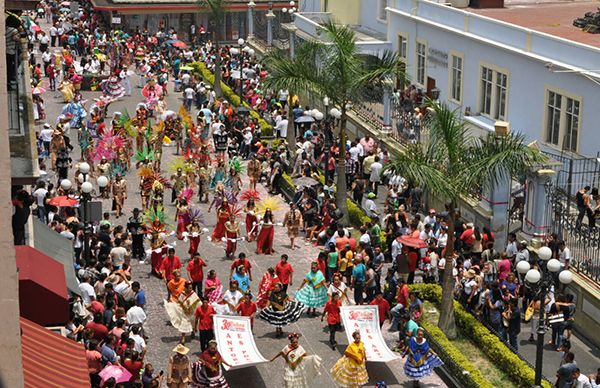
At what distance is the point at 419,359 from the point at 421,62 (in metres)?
24.1

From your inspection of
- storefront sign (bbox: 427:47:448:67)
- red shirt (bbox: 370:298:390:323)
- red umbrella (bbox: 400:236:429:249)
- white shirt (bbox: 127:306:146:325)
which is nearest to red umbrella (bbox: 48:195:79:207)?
white shirt (bbox: 127:306:146:325)

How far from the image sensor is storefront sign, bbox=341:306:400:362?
23797 millimetres

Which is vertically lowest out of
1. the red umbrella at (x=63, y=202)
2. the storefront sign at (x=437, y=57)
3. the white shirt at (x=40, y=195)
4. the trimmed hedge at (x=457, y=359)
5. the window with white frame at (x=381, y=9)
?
the trimmed hedge at (x=457, y=359)

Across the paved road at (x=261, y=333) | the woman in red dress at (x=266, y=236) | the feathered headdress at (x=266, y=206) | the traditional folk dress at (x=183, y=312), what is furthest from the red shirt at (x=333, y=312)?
the feathered headdress at (x=266, y=206)

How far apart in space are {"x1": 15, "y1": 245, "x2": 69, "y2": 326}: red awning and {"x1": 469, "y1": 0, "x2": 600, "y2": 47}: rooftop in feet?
67.4

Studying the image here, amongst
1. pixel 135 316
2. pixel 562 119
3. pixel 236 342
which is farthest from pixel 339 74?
pixel 236 342

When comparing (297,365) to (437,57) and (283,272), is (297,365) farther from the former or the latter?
(437,57)

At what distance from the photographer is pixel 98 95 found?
2078 inches

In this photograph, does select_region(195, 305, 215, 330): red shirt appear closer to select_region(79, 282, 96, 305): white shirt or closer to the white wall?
select_region(79, 282, 96, 305): white shirt

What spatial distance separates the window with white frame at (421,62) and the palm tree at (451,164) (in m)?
19.6

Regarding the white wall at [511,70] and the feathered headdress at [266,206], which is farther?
the white wall at [511,70]

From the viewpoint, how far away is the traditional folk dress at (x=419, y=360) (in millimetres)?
22984

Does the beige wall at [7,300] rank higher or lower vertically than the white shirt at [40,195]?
higher

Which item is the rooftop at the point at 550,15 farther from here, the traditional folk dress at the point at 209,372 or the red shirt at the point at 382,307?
the traditional folk dress at the point at 209,372
